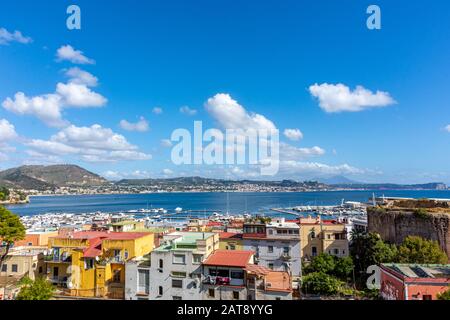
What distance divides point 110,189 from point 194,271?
180681 millimetres

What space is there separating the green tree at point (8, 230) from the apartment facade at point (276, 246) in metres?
12.5

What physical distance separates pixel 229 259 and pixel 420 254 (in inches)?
411

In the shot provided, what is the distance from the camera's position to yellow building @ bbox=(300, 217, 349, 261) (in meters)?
19.9

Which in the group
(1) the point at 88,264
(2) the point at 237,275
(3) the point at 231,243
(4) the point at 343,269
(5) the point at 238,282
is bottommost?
(4) the point at 343,269

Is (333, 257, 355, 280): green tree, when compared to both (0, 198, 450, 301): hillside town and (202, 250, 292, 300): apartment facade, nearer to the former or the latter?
(0, 198, 450, 301): hillside town

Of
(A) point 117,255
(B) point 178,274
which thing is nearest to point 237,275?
(B) point 178,274

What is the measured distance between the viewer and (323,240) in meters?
20.1

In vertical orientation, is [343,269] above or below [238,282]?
below

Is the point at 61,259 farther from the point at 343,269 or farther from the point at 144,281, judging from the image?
the point at 343,269

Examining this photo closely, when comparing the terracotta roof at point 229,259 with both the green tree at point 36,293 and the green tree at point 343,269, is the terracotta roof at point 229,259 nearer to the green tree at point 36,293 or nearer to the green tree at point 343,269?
the green tree at point 36,293

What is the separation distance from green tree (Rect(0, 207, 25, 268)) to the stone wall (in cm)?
2339

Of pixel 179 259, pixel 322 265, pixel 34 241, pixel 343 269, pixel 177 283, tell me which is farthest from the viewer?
pixel 34 241
